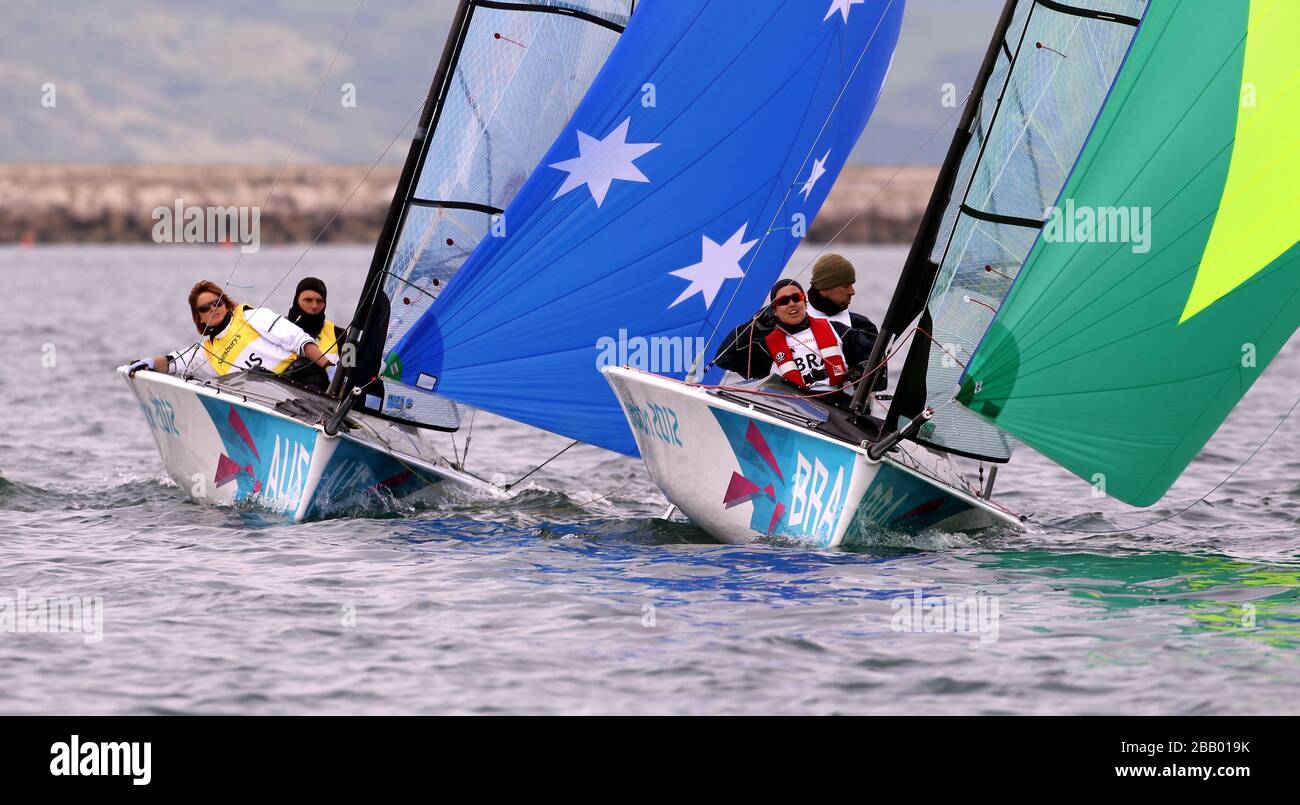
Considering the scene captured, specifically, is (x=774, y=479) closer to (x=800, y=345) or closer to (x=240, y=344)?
(x=800, y=345)

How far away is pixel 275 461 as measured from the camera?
9820 mm

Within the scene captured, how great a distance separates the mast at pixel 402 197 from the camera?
1012 cm

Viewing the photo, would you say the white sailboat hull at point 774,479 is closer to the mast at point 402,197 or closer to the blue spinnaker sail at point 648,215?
the blue spinnaker sail at point 648,215

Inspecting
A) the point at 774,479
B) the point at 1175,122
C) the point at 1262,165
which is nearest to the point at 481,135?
the point at 774,479

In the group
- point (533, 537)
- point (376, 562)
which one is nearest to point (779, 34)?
point (533, 537)

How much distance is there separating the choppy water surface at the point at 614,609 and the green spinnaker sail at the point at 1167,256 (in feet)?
2.84

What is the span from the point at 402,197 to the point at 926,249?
315 centimetres

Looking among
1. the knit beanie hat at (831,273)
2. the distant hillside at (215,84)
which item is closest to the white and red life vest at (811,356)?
the knit beanie hat at (831,273)

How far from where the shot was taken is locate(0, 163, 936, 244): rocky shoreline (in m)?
83.9

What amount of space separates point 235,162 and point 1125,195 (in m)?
147

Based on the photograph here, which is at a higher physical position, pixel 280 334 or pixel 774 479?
pixel 280 334
